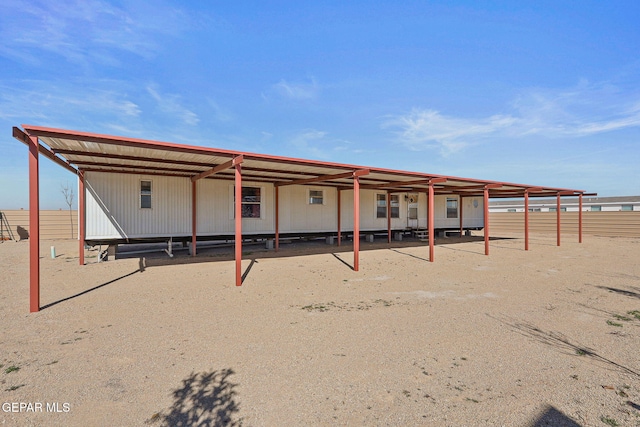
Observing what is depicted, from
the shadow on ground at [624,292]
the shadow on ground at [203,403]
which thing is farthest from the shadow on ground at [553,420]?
the shadow on ground at [624,292]

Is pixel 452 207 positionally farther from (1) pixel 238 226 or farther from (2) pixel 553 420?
(2) pixel 553 420

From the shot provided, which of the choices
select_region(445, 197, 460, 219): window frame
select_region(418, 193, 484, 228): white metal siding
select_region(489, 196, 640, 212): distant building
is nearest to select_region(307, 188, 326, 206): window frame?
select_region(418, 193, 484, 228): white metal siding

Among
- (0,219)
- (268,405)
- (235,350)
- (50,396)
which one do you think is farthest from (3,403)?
(0,219)

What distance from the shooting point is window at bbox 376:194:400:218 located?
16062mm

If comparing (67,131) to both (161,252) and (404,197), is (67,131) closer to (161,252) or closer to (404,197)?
(161,252)

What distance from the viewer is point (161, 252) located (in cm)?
1221

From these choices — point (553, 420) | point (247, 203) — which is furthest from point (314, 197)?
point (553, 420)

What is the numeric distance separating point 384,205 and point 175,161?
10.7 m

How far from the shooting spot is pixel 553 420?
2.47 m

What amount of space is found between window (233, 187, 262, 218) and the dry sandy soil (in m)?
4.91

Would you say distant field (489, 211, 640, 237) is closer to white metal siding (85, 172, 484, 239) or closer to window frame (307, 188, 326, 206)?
white metal siding (85, 172, 484, 239)

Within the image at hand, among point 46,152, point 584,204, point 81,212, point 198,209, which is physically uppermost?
point 46,152

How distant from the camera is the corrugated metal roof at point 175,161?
5836 millimetres

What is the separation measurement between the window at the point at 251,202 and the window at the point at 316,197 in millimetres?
2372
